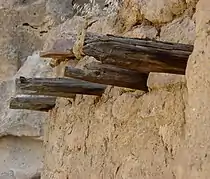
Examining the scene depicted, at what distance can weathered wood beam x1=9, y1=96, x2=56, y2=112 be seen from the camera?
3.07 m

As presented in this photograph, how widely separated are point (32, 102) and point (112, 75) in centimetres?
97

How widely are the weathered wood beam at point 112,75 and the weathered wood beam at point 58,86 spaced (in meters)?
0.33

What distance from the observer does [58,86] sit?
8.55ft

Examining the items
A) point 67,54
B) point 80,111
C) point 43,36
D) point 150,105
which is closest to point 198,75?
point 150,105

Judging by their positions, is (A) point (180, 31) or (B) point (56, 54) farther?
(B) point (56, 54)

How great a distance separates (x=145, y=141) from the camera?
215 cm

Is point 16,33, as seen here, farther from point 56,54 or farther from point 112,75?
point 112,75

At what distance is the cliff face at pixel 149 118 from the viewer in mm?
1723

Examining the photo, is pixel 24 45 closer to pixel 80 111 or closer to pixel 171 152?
pixel 80 111

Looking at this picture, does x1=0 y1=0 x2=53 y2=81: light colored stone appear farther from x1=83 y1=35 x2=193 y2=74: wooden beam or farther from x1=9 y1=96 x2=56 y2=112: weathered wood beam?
x1=83 y1=35 x2=193 y2=74: wooden beam

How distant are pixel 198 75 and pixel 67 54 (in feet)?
4.44

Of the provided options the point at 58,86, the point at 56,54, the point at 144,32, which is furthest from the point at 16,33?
the point at 144,32

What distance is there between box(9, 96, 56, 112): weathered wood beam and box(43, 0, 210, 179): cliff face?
0.58 feet

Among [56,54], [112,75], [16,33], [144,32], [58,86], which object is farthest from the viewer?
[16,33]
